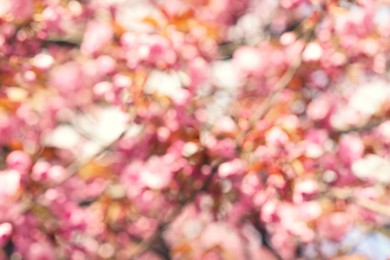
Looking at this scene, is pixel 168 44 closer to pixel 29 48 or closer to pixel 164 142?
pixel 164 142

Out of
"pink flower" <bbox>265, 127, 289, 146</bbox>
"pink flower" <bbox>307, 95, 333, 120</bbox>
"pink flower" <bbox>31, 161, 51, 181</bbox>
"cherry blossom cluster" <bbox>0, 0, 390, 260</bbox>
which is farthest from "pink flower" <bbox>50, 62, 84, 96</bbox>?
"pink flower" <bbox>307, 95, 333, 120</bbox>

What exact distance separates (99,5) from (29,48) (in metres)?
0.32

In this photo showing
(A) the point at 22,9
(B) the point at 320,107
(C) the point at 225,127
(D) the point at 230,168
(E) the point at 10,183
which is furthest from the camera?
(B) the point at 320,107

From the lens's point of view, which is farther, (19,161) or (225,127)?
(225,127)

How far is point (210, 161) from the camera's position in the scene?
8.29ft

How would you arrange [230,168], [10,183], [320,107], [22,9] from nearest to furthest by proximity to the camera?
1. [10,183]
2. [230,168]
3. [22,9]
4. [320,107]

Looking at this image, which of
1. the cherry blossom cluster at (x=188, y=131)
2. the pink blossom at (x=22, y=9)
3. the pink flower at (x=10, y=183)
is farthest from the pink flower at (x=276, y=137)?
the pink blossom at (x=22, y=9)

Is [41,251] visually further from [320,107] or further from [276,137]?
[320,107]

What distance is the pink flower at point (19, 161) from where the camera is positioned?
7.72ft

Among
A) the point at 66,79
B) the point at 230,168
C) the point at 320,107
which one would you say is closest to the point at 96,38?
the point at 66,79

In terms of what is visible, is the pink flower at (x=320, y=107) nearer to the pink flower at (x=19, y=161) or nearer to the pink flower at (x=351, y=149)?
the pink flower at (x=351, y=149)

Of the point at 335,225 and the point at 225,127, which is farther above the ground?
the point at 225,127

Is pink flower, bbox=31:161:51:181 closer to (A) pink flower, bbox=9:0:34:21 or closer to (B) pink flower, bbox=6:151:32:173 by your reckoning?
(B) pink flower, bbox=6:151:32:173

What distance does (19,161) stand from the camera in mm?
2379
